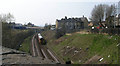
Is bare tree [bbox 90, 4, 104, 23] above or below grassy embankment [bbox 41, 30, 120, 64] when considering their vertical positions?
above

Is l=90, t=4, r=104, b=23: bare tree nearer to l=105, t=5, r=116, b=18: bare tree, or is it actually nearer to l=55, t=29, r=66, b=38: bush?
l=105, t=5, r=116, b=18: bare tree

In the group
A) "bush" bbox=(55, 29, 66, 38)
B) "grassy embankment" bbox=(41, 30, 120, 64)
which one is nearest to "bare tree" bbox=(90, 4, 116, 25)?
"bush" bbox=(55, 29, 66, 38)

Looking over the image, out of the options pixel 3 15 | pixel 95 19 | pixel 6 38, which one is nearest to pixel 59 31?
pixel 95 19

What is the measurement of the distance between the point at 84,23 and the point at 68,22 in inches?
295

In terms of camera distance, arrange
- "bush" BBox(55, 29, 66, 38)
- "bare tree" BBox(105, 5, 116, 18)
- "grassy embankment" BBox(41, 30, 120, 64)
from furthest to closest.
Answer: "bush" BBox(55, 29, 66, 38), "bare tree" BBox(105, 5, 116, 18), "grassy embankment" BBox(41, 30, 120, 64)

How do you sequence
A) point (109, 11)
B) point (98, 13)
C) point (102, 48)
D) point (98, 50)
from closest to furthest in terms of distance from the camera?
point (102, 48)
point (98, 50)
point (109, 11)
point (98, 13)

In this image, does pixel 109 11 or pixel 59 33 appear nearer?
pixel 109 11

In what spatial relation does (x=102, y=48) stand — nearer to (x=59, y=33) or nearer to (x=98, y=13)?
(x=98, y=13)

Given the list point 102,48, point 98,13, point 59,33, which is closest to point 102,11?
point 98,13

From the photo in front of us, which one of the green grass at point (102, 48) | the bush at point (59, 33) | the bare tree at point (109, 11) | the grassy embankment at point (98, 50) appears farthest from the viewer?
the bush at point (59, 33)

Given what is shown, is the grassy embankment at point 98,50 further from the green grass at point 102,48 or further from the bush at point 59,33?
the bush at point 59,33

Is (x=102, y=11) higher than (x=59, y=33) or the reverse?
higher

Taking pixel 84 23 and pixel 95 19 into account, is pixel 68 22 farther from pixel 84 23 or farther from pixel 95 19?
pixel 95 19

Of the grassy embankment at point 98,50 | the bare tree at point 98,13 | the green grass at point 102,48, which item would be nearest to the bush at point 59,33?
the bare tree at point 98,13
